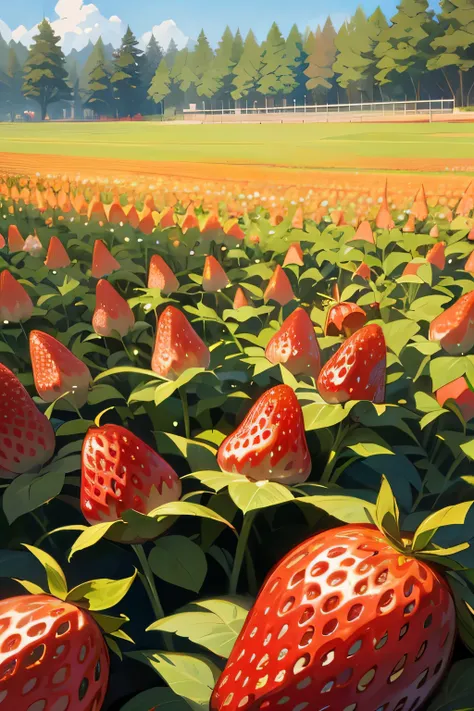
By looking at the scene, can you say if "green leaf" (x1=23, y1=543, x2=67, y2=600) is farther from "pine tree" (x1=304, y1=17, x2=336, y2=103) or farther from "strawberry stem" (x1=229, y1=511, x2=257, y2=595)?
"pine tree" (x1=304, y1=17, x2=336, y2=103)

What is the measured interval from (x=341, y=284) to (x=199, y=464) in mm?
1571

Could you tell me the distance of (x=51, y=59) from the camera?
40375 millimetres

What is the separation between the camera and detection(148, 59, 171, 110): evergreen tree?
40.1 meters

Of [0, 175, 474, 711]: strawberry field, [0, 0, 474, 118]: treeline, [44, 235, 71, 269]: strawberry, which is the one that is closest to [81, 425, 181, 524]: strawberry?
[0, 175, 474, 711]: strawberry field

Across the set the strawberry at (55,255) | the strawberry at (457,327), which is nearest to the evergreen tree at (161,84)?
the strawberry at (55,255)

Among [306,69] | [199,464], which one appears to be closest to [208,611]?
[199,464]

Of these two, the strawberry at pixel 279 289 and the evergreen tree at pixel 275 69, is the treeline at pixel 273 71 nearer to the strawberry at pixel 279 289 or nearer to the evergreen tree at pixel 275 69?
the evergreen tree at pixel 275 69

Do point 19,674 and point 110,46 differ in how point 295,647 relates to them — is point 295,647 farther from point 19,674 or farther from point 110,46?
point 110,46

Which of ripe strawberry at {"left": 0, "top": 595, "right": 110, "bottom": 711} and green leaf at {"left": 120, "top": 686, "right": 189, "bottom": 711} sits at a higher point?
ripe strawberry at {"left": 0, "top": 595, "right": 110, "bottom": 711}

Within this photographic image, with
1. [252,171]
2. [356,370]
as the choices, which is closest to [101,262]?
[356,370]

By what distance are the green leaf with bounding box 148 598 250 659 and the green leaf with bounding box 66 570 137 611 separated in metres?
0.10

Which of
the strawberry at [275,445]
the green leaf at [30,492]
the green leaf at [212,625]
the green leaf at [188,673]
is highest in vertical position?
the strawberry at [275,445]

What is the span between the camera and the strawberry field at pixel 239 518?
0.57 meters

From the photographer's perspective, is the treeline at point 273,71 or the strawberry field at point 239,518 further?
the treeline at point 273,71
